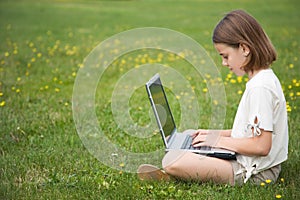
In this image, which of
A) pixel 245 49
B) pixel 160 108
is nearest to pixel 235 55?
pixel 245 49

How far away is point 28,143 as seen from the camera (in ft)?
12.9

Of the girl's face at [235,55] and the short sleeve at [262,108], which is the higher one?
the girl's face at [235,55]

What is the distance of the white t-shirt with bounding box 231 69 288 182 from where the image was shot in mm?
2781

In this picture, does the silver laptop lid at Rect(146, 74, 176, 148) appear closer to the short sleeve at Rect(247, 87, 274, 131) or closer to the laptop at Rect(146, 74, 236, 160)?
the laptop at Rect(146, 74, 236, 160)

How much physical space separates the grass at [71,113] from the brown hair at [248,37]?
80 centimetres

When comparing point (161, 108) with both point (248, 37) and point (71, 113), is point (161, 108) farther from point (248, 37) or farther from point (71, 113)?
point (71, 113)

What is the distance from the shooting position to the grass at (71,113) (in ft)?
9.91

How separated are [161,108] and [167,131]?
17cm

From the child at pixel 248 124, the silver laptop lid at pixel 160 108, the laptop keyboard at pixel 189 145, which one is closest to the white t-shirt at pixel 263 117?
the child at pixel 248 124

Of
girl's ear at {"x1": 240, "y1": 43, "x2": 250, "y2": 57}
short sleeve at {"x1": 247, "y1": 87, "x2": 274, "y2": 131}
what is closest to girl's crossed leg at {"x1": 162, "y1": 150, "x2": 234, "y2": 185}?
short sleeve at {"x1": 247, "y1": 87, "x2": 274, "y2": 131}

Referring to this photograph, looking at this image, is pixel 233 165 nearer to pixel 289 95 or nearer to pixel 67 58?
pixel 289 95

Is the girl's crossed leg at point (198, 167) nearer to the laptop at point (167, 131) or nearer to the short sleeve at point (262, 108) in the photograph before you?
the laptop at point (167, 131)

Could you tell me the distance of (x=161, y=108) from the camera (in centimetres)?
340

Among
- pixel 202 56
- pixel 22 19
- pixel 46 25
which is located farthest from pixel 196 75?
pixel 22 19
